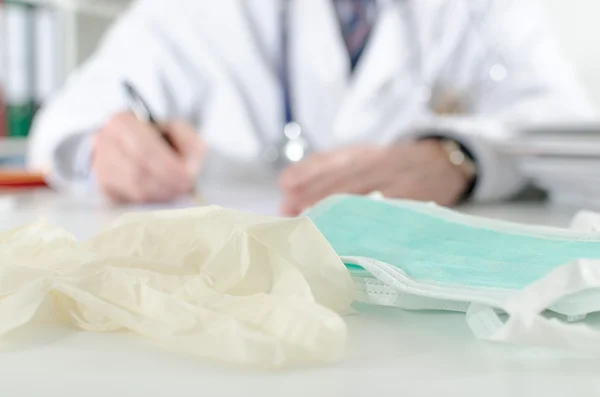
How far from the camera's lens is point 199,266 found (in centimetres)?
26

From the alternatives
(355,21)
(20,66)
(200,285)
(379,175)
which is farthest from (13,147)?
(200,285)

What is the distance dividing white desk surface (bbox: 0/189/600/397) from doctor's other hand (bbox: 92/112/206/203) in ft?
1.79

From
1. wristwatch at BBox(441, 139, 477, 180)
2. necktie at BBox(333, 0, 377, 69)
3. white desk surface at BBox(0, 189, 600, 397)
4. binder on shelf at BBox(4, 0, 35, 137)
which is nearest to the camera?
white desk surface at BBox(0, 189, 600, 397)

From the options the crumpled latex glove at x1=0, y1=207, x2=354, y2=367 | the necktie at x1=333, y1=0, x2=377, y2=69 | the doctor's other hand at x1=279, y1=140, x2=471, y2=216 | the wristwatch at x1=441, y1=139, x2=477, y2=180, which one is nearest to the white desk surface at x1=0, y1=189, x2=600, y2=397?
the crumpled latex glove at x1=0, y1=207, x2=354, y2=367

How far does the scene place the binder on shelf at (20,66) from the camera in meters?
1.55

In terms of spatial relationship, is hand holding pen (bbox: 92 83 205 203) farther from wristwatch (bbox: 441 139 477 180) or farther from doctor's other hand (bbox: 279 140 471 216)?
wristwatch (bbox: 441 139 477 180)

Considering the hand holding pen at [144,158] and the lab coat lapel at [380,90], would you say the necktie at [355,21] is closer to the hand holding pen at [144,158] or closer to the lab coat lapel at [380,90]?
the lab coat lapel at [380,90]

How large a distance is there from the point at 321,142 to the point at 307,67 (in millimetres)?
124

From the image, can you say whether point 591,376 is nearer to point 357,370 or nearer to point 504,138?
point 357,370

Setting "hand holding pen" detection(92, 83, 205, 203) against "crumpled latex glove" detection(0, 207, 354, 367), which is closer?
"crumpled latex glove" detection(0, 207, 354, 367)

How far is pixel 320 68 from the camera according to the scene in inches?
43.7

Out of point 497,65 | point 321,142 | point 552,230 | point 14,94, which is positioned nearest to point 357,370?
point 552,230

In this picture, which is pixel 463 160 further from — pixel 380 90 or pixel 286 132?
pixel 286 132

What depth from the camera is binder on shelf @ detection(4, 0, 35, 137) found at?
1.55m
